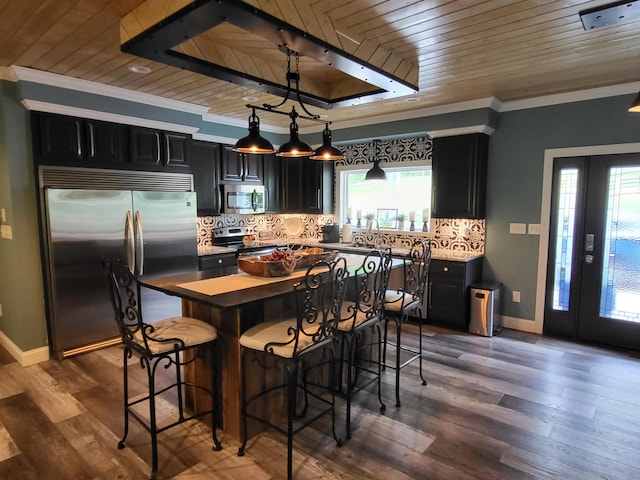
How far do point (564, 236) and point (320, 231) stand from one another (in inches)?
135

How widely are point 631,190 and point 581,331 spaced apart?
157cm

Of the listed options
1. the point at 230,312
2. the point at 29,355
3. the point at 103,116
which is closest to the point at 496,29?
the point at 230,312

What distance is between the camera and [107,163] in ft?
13.0

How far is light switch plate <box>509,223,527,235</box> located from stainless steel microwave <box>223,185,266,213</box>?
3.38 metres

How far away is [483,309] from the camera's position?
173 inches

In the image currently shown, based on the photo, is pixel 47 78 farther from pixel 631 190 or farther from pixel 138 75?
pixel 631 190

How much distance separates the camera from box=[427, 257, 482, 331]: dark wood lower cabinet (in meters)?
4.50

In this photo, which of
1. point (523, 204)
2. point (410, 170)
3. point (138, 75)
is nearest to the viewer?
point (138, 75)

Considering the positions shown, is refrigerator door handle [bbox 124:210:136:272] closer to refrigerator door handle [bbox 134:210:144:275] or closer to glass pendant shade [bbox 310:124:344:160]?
refrigerator door handle [bbox 134:210:144:275]

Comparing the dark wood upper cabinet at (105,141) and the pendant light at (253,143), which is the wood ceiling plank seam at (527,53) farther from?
the dark wood upper cabinet at (105,141)

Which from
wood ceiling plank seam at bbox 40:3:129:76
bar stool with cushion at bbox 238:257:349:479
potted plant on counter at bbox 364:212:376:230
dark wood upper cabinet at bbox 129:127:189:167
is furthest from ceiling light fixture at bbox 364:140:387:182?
wood ceiling plank seam at bbox 40:3:129:76

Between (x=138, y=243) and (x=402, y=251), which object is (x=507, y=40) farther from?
(x=138, y=243)

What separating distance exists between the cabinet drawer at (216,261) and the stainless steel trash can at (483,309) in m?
2.93

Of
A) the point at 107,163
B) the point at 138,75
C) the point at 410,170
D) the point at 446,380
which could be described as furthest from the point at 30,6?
the point at 410,170
